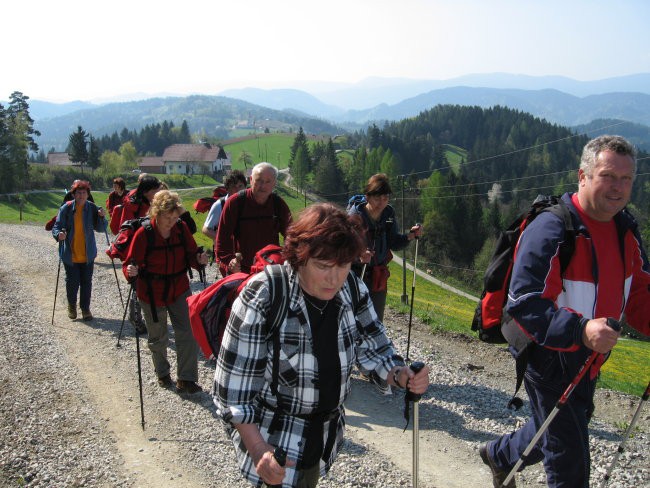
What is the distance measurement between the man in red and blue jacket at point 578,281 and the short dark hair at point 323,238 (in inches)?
51.9

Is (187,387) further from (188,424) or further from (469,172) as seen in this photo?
(469,172)

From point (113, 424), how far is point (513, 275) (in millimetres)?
5050

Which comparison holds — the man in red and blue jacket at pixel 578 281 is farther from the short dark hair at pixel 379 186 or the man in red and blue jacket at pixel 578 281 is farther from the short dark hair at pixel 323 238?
the short dark hair at pixel 379 186

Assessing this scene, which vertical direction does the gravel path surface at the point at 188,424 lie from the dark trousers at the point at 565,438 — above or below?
below

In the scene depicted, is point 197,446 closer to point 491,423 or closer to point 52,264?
point 491,423

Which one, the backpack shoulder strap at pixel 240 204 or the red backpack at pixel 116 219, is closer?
the backpack shoulder strap at pixel 240 204

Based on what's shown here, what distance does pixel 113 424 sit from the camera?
→ 20.4 ft

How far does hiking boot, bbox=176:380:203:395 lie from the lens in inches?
276

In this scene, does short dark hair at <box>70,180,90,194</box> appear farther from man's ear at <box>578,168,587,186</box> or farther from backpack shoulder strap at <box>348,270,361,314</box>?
man's ear at <box>578,168,587,186</box>

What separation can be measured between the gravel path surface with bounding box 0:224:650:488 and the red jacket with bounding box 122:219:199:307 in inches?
53.7

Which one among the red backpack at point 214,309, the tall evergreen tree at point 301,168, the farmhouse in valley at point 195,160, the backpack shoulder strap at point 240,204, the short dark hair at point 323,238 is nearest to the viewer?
the short dark hair at point 323,238

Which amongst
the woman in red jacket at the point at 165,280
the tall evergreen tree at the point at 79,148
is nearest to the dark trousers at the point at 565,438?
the woman in red jacket at the point at 165,280

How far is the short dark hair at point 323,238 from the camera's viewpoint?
8.39 ft

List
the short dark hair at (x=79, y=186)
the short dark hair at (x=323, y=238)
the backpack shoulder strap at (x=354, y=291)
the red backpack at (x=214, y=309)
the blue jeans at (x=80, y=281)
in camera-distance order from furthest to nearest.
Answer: the blue jeans at (x=80, y=281)
the short dark hair at (x=79, y=186)
the red backpack at (x=214, y=309)
the backpack shoulder strap at (x=354, y=291)
the short dark hair at (x=323, y=238)
